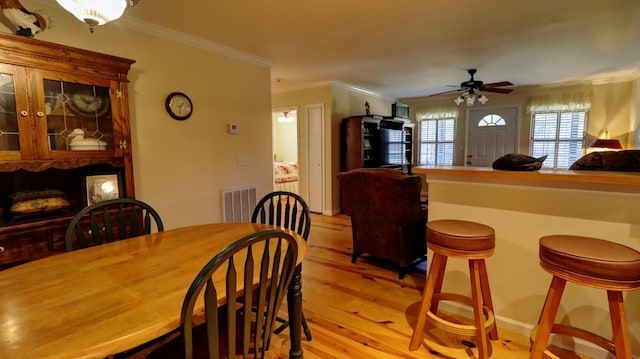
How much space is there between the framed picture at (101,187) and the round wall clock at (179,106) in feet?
2.95

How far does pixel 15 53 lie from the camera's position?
6.41 feet

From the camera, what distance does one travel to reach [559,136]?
6031mm

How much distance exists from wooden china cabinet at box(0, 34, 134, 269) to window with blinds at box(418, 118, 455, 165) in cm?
649

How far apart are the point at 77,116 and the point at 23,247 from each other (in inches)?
37.6

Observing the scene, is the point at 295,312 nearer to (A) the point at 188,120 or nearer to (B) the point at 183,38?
(A) the point at 188,120

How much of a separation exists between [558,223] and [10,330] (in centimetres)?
252

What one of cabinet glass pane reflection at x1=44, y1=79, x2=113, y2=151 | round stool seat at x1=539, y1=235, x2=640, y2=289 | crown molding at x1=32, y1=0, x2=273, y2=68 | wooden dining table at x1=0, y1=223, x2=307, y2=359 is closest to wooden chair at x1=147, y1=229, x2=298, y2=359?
wooden dining table at x1=0, y1=223, x2=307, y2=359

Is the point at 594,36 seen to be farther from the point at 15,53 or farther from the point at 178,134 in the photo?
the point at 15,53

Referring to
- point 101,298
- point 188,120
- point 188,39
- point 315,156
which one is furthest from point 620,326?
point 315,156

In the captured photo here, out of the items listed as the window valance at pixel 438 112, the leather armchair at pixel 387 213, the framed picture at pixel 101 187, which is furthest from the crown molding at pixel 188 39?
the window valance at pixel 438 112

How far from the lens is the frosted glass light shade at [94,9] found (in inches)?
52.6

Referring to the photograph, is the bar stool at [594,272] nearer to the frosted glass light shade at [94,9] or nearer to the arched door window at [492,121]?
the frosted glass light shade at [94,9]

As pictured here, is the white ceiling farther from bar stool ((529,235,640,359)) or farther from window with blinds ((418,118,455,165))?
window with blinds ((418,118,455,165))

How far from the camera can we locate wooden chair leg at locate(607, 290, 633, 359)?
1363 millimetres
